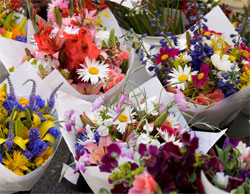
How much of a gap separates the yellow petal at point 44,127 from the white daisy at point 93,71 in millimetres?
203

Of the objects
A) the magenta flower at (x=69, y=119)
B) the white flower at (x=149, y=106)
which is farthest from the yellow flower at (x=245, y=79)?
the magenta flower at (x=69, y=119)

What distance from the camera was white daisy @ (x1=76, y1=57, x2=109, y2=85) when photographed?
52.6 inches

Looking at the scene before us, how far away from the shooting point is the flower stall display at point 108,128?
3.15 feet

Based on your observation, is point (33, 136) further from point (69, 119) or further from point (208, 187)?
point (208, 187)

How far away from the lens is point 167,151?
78cm

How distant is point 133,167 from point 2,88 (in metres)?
0.68

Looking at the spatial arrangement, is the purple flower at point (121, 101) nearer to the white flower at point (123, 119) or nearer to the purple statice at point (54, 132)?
the white flower at point (123, 119)

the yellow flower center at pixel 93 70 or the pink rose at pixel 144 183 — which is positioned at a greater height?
the pink rose at pixel 144 183

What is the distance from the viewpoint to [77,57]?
4.45ft

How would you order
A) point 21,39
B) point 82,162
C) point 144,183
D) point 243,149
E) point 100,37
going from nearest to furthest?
point 144,183, point 243,149, point 82,162, point 100,37, point 21,39

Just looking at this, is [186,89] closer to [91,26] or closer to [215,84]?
[215,84]

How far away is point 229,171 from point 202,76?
1.69ft

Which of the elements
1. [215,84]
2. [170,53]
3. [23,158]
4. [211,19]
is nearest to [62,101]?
[23,158]

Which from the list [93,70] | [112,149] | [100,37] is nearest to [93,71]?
[93,70]
